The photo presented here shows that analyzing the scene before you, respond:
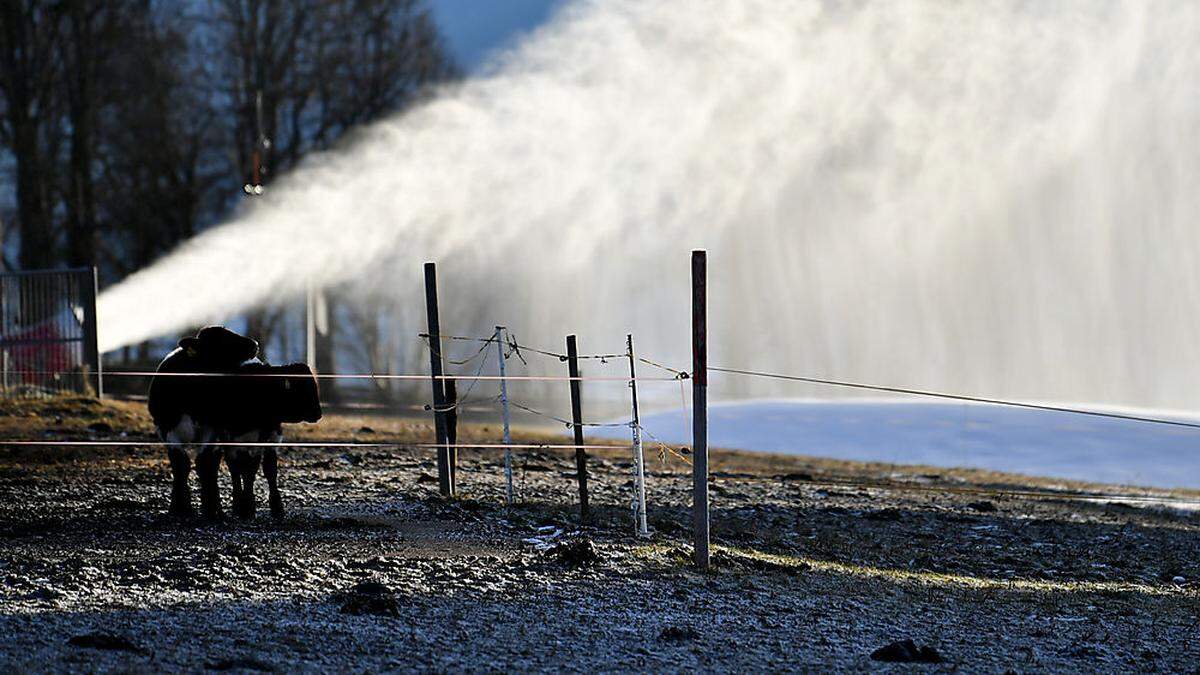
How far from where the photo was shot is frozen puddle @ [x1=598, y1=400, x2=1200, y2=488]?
1219 inches

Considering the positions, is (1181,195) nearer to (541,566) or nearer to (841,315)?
(841,315)

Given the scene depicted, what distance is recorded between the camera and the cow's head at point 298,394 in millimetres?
14062

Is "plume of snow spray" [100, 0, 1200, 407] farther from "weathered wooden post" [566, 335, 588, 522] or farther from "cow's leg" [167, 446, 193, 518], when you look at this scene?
"cow's leg" [167, 446, 193, 518]

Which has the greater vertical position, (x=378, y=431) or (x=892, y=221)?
(x=892, y=221)

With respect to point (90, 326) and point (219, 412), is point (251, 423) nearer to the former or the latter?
point (219, 412)

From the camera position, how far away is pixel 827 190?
51312mm

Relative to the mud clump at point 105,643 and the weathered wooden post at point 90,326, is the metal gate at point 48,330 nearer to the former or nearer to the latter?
the weathered wooden post at point 90,326

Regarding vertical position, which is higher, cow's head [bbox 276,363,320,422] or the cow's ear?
Answer: the cow's ear

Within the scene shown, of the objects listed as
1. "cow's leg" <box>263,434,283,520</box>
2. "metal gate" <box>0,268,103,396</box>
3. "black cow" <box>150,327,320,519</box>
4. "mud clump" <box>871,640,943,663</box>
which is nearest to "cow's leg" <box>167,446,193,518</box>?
"black cow" <box>150,327,320,519</box>

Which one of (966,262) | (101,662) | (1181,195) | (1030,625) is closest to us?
(101,662)

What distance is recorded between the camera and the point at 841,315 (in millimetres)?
52938

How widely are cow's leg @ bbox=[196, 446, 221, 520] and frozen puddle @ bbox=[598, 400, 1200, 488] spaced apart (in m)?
16.3

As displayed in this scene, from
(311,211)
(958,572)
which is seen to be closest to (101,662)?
(958,572)

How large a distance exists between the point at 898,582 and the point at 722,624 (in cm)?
294
